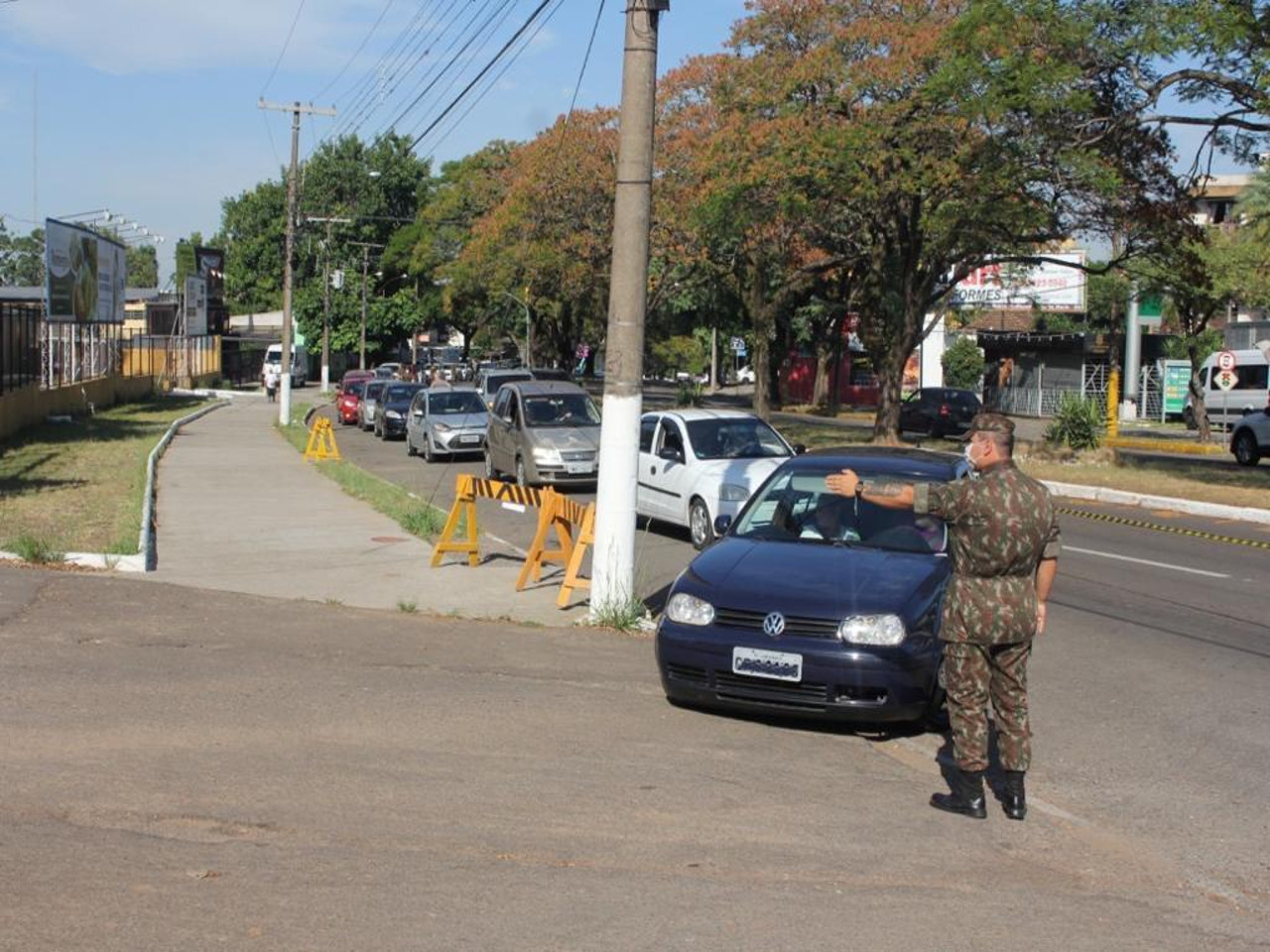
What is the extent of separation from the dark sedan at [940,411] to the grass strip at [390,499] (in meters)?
18.9

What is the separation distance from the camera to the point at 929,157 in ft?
87.0

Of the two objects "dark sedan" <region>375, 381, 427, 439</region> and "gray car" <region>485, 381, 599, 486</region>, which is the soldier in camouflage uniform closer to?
"gray car" <region>485, 381, 599, 486</region>

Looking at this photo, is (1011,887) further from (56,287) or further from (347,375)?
(347,375)

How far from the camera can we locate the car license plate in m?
7.67

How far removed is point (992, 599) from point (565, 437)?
1726 centimetres

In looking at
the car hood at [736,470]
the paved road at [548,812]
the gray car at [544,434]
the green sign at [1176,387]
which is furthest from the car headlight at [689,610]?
the green sign at [1176,387]

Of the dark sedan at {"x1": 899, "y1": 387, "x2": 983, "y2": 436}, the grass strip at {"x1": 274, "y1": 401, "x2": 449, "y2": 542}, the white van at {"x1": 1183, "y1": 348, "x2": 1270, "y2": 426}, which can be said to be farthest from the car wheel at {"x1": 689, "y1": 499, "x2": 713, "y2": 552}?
the white van at {"x1": 1183, "y1": 348, "x2": 1270, "y2": 426}

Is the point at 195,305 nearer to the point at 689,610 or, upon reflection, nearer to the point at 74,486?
the point at 74,486

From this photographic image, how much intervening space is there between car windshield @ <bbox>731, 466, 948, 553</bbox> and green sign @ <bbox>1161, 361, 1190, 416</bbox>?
47.8 metres

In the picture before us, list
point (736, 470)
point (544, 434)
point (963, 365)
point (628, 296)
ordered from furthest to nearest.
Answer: point (963, 365) < point (544, 434) < point (736, 470) < point (628, 296)

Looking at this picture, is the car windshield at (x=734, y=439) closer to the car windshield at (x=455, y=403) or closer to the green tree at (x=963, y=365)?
the car windshield at (x=455, y=403)

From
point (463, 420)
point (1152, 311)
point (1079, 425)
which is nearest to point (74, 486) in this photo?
point (463, 420)

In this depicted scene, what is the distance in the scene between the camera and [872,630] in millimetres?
7664

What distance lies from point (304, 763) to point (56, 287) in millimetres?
35869
